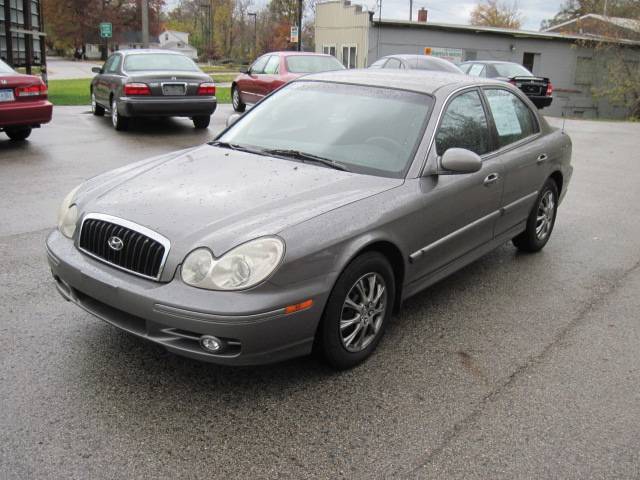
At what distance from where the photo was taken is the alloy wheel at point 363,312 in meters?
3.54

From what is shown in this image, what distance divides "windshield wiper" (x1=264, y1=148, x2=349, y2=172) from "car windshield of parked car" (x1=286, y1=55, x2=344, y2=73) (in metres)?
10.8

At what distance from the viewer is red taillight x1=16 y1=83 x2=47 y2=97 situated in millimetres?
9680

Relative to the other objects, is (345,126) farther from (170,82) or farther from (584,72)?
(584,72)

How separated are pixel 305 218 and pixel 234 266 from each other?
47 cm

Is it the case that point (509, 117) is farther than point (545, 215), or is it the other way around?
point (545, 215)

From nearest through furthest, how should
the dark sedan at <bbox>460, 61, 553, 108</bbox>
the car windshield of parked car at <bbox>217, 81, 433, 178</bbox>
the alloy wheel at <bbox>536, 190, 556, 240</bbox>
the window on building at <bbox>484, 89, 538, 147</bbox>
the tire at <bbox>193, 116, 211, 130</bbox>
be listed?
the car windshield of parked car at <bbox>217, 81, 433, 178</bbox>
the window on building at <bbox>484, 89, 538, 147</bbox>
the alloy wheel at <bbox>536, 190, 556, 240</bbox>
the tire at <bbox>193, 116, 211, 130</bbox>
the dark sedan at <bbox>460, 61, 553, 108</bbox>

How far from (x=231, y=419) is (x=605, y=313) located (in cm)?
285

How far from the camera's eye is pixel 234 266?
3.08 metres

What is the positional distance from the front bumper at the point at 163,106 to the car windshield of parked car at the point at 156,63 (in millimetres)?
785

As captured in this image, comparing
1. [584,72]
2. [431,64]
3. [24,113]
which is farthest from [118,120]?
[584,72]

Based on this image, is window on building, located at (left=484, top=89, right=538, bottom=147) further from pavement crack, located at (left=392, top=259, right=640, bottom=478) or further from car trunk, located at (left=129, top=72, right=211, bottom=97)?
car trunk, located at (left=129, top=72, right=211, bottom=97)

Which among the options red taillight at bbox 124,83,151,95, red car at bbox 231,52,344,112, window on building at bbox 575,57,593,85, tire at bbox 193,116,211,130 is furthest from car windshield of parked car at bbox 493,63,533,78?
window on building at bbox 575,57,593,85

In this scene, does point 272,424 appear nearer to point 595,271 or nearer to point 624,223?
point 595,271

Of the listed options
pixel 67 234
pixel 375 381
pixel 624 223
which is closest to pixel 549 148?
pixel 624 223
